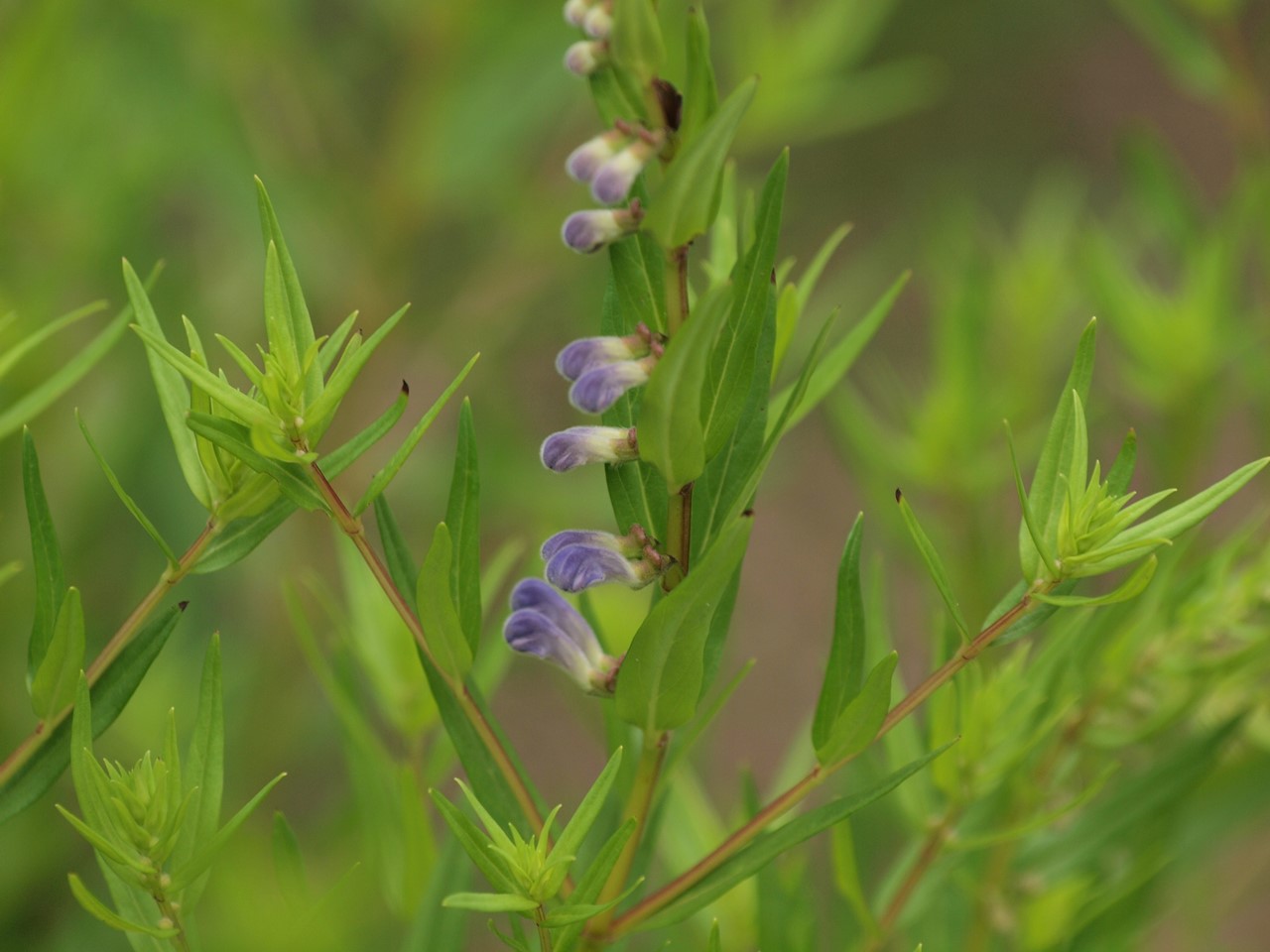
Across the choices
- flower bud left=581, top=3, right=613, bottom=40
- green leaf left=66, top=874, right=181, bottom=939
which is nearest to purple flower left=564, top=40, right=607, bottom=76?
flower bud left=581, top=3, right=613, bottom=40

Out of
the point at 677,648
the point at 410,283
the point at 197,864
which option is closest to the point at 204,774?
the point at 197,864

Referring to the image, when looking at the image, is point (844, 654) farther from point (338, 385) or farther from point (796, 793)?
point (338, 385)

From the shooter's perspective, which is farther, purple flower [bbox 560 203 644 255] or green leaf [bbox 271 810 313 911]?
green leaf [bbox 271 810 313 911]

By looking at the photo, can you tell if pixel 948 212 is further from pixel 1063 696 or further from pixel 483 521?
pixel 483 521

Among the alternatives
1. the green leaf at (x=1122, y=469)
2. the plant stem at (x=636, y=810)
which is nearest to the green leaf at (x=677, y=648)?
the plant stem at (x=636, y=810)

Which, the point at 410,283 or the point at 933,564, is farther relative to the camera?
the point at 410,283

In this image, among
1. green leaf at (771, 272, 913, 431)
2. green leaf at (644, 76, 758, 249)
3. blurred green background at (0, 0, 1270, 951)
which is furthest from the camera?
blurred green background at (0, 0, 1270, 951)

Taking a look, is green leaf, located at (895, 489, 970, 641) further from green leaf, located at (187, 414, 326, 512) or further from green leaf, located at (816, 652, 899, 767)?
green leaf, located at (187, 414, 326, 512)
